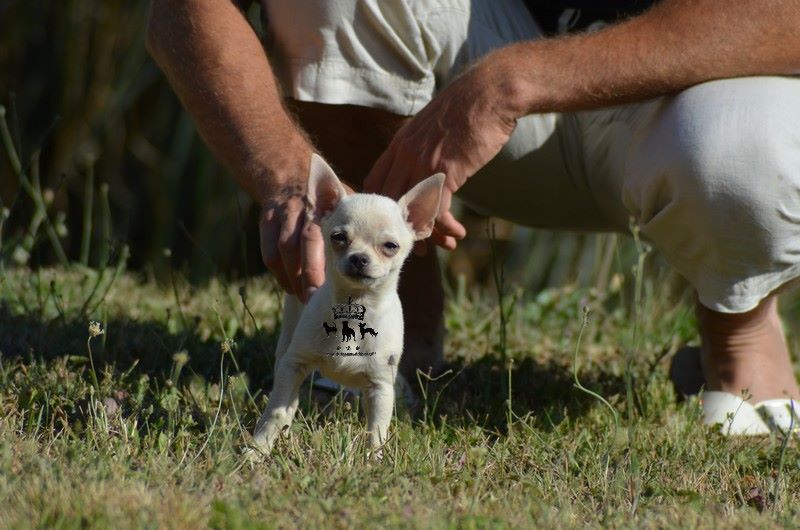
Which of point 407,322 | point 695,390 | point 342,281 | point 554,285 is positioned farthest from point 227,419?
point 554,285

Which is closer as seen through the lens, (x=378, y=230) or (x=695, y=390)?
(x=378, y=230)

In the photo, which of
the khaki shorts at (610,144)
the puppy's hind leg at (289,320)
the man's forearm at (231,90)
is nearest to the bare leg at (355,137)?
the khaki shorts at (610,144)

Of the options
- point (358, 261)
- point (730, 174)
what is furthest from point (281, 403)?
point (730, 174)

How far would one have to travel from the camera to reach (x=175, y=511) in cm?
179

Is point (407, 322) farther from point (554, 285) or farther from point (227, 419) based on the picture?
point (554, 285)

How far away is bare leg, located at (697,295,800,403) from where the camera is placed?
9.23ft

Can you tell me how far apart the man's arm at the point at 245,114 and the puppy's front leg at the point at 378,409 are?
0.22 metres

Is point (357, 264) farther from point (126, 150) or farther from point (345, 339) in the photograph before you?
point (126, 150)

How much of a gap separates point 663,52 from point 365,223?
79 centimetres

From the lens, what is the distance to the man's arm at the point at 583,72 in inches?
90.4

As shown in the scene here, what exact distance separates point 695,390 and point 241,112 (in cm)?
136

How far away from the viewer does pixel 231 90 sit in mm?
2463

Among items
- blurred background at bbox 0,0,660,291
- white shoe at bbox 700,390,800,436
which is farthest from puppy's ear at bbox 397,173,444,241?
blurred background at bbox 0,0,660,291

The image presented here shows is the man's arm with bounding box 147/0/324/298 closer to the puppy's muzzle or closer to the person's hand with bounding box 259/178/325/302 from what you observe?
the person's hand with bounding box 259/178/325/302
